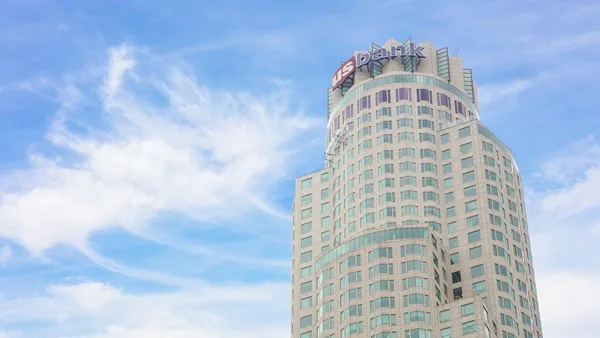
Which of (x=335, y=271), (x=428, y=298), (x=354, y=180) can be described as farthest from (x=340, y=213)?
(x=428, y=298)

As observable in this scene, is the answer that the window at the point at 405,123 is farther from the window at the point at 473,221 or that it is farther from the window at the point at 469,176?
the window at the point at 473,221

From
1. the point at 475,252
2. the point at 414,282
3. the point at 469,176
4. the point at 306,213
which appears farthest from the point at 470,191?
the point at 306,213

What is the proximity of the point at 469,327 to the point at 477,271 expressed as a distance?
1990cm

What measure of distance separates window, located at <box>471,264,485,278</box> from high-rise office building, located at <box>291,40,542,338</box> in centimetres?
20

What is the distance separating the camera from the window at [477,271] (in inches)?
6865

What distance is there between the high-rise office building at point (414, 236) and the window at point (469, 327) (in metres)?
0.17

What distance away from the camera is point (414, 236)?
170 metres

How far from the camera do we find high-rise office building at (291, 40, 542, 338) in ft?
539

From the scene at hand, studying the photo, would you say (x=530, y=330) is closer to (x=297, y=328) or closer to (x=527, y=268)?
(x=527, y=268)

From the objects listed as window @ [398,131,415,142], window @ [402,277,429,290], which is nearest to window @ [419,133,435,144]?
window @ [398,131,415,142]

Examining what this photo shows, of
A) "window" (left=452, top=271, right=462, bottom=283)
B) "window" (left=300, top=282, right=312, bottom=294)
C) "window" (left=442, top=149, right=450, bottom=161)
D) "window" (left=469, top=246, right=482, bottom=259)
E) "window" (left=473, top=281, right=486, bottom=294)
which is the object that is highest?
"window" (left=442, top=149, right=450, bottom=161)

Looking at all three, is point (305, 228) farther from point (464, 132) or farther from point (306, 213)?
point (464, 132)

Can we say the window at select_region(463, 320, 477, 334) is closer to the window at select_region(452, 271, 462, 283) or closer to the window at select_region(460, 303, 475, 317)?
the window at select_region(460, 303, 475, 317)

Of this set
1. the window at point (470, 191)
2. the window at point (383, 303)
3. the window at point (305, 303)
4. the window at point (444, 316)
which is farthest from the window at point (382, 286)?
the window at point (470, 191)
